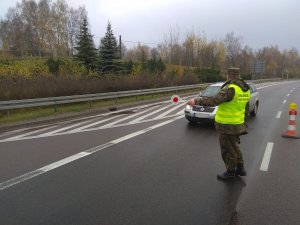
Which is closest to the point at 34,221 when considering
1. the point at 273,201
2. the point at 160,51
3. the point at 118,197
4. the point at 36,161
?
the point at 118,197

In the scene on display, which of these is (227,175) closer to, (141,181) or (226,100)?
(226,100)

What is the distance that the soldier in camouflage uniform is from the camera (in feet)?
18.1

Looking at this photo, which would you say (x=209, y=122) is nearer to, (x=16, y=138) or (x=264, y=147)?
(x=264, y=147)

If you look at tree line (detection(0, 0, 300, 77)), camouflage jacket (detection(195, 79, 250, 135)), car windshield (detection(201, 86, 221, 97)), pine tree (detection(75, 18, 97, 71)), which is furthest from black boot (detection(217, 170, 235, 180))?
tree line (detection(0, 0, 300, 77))

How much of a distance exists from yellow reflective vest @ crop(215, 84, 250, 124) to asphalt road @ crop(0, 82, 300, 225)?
110cm

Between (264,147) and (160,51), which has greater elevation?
(160,51)

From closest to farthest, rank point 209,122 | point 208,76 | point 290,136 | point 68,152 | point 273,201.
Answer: point 273,201
point 68,152
point 290,136
point 209,122
point 208,76

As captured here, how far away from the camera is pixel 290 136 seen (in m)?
9.58

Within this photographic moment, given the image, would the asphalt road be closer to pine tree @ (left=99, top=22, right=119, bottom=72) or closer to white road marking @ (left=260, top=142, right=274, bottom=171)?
white road marking @ (left=260, top=142, right=274, bottom=171)

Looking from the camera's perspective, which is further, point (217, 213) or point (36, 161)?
point (36, 161)

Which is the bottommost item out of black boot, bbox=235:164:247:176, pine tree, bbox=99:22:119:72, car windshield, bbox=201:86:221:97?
black boot, bbox=235:164:247:176

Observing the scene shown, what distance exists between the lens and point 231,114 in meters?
5.67

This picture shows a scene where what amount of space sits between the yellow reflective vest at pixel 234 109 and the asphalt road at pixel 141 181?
1103 mm

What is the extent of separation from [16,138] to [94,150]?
3.27m
